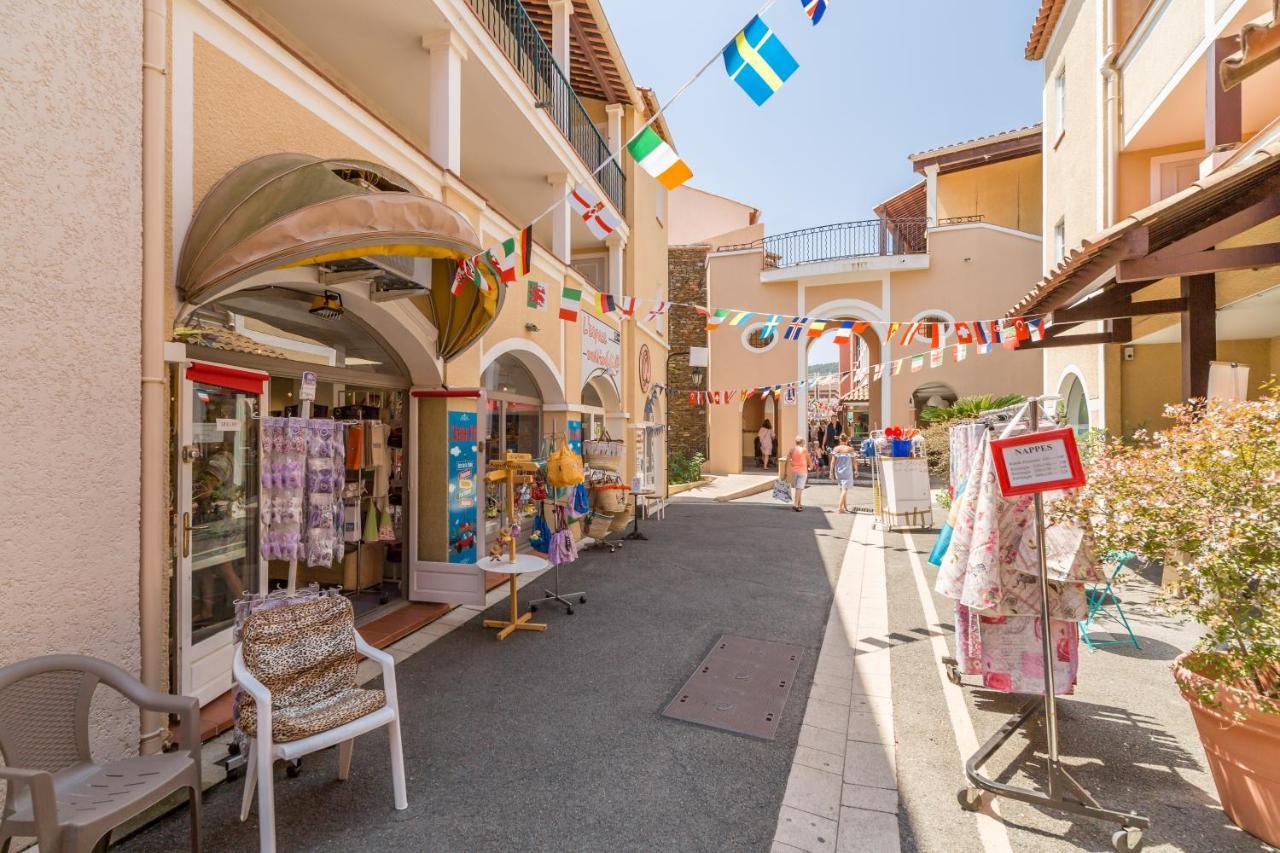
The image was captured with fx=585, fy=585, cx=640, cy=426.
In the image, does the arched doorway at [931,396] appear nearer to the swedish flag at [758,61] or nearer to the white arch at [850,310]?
the white arch at [850,310]

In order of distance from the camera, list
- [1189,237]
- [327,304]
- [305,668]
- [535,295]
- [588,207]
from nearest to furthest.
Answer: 1. [305,668]
2. [327,304]
3. [1189,237]
4. [588,207]
5. [535,295]

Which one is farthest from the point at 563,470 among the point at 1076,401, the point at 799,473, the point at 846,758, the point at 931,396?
the point at 931,396

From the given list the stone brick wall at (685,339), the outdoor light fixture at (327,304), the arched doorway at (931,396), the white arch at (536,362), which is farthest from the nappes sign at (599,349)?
the arched doorway at (931,396)

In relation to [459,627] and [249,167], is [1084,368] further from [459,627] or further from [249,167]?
[249,167]

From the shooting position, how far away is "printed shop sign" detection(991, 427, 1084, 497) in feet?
9.00

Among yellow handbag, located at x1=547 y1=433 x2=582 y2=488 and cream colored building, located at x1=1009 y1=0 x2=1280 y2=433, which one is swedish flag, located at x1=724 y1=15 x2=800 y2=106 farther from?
yellow handbag, located at x1=547 y1=433 x2=582 y2=488

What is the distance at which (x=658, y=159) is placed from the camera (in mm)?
4594

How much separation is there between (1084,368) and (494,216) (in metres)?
9.84

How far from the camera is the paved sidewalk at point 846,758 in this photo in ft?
8.89

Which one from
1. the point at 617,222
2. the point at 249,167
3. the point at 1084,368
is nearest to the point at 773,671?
the point at 249,167

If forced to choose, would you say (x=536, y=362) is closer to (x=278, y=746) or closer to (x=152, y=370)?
(x=152, y=370)

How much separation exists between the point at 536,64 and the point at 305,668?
881cm

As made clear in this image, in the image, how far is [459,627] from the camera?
556 centimetres

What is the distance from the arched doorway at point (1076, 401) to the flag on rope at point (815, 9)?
874 cm
